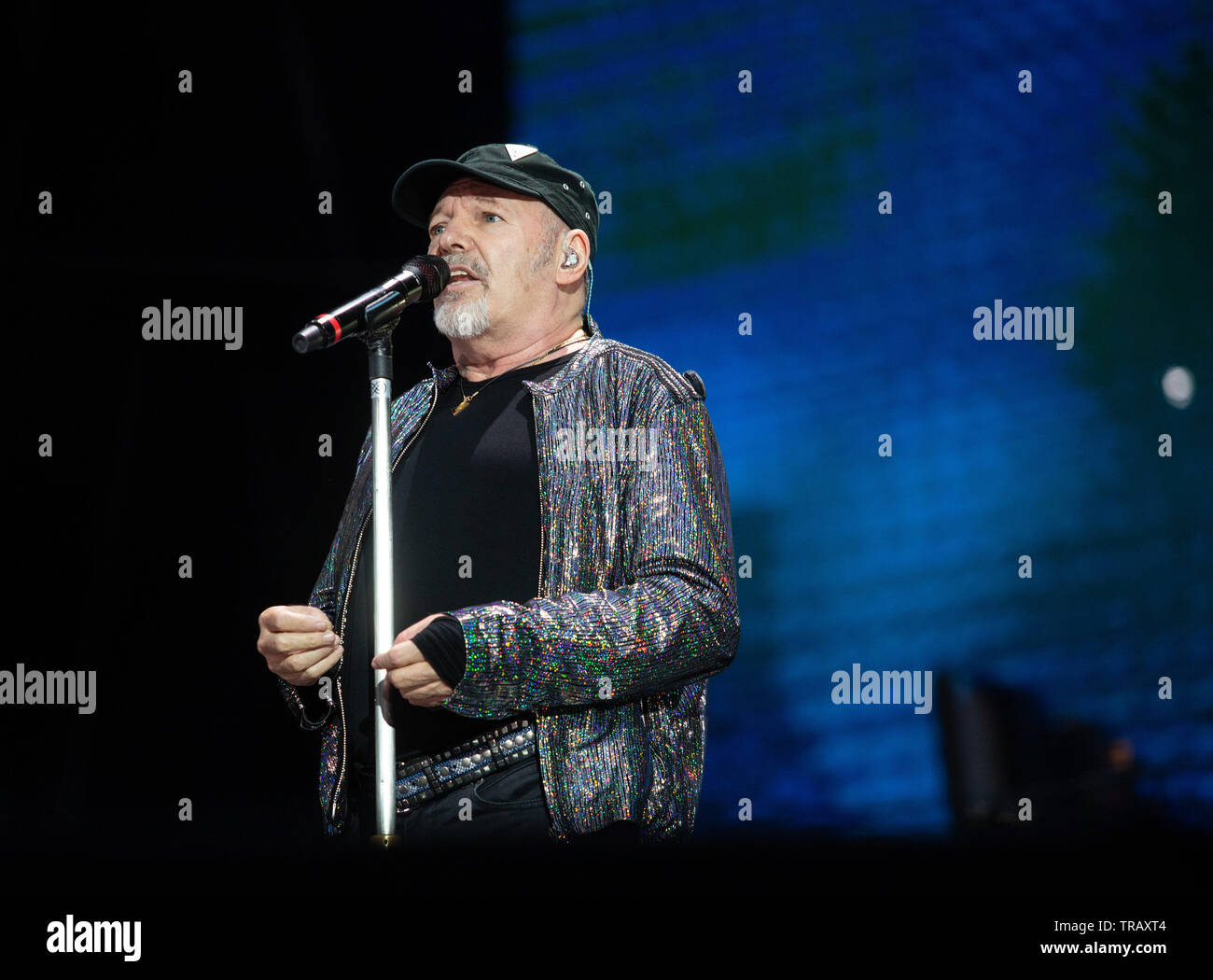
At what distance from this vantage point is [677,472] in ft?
6.52

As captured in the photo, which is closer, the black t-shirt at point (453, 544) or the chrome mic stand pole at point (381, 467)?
the chrome mic stand pole at point (381, 467)

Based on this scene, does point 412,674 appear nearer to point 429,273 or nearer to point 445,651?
point 445,651

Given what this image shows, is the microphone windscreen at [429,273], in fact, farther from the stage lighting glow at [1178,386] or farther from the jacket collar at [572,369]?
the stage lighting glow at [1178,386]

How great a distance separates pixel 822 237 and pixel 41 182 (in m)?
1.90

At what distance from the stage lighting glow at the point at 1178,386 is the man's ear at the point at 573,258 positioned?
166 centimetres

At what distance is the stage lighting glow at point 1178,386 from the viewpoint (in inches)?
125

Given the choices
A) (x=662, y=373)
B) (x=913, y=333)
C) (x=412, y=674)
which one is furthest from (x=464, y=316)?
(x=913, y=333)

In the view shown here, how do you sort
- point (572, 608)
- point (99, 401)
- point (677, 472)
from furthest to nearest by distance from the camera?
point (99, 401) < point (677, 472) < point (572, 608)

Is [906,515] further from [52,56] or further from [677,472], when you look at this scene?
[52,56]

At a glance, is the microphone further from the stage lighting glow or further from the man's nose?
the stage lighting glow

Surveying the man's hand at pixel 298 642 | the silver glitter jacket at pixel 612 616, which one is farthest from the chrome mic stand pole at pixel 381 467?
the man's hand at pixel 298 642

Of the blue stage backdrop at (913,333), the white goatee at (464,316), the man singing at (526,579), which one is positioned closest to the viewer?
the man singing at (526,579)

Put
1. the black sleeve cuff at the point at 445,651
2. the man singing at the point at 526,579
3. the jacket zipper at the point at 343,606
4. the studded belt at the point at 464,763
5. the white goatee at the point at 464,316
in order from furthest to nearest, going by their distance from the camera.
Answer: the white goatee at the point at 464,316 < the jacket zipper at the point at 343,606 < the studded belt at the point at 464,763 < the man singing at the point at 526,579 < the black sleeve cuff at the point at 445,651
